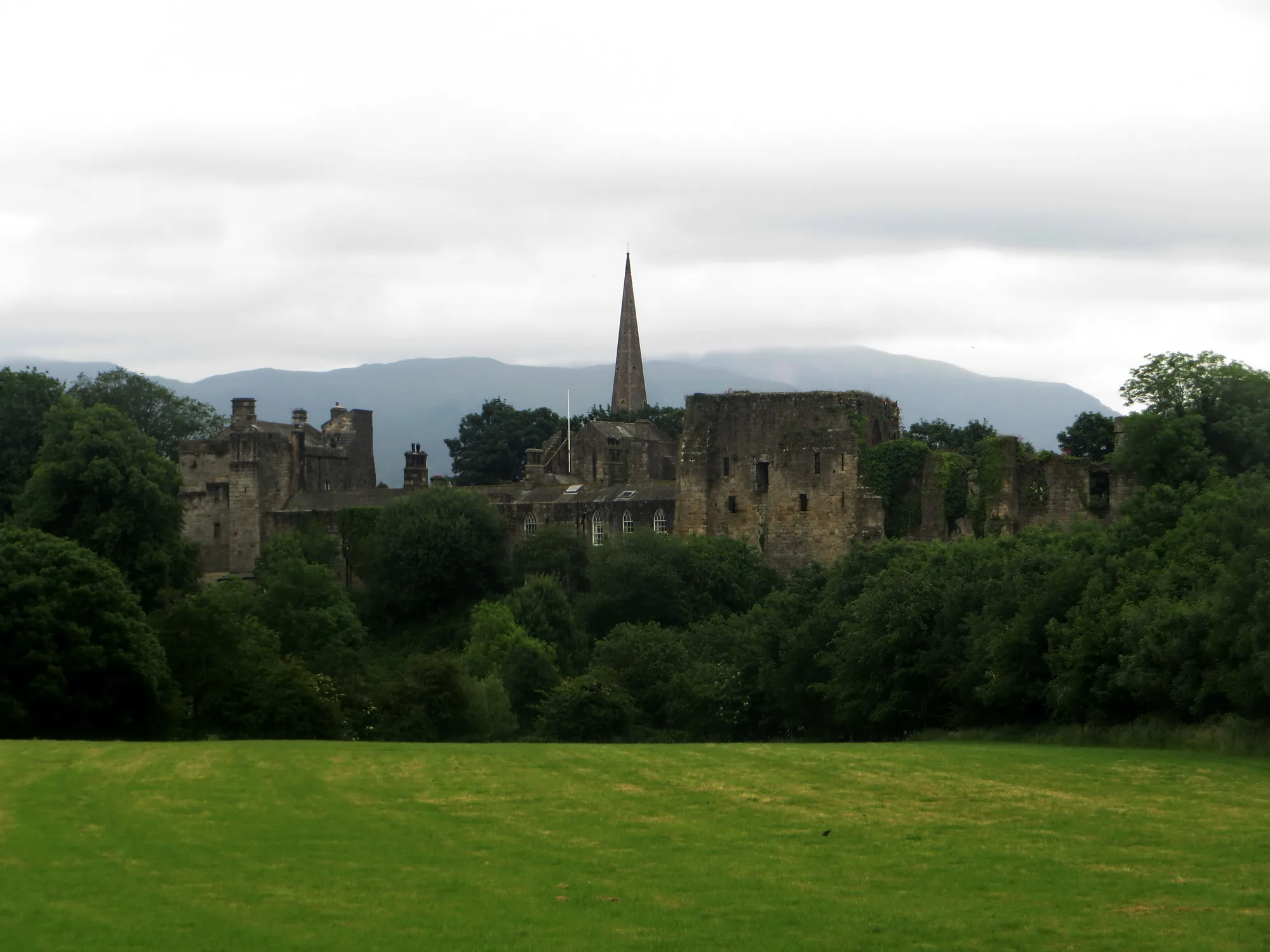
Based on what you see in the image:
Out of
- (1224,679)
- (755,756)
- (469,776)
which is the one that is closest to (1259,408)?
(1224,679)

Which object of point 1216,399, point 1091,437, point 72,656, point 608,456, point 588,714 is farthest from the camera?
point 608,456

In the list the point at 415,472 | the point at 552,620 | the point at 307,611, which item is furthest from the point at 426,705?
the point at 415,472

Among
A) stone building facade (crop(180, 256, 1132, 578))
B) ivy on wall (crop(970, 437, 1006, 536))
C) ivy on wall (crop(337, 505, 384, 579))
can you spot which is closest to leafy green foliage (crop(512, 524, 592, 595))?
stone building facade (crop(180, 256, 1132, 578))

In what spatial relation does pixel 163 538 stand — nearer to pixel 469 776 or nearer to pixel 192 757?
pixel 192 757

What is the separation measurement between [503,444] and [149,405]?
2106 centimetres

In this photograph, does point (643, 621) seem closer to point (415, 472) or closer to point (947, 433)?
point (415, 472)

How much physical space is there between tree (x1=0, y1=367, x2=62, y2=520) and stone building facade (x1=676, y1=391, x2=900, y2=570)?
2618 cm

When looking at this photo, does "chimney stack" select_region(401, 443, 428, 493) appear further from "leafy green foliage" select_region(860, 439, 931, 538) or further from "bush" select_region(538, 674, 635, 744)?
"bush" select_region(538, 674, 635, 744)

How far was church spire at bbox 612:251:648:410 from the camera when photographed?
131 meters

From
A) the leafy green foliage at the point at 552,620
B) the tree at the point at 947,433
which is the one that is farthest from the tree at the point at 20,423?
the tree at the point at 947,433

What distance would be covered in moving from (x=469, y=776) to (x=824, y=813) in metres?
6.79

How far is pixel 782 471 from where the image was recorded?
2968 inches

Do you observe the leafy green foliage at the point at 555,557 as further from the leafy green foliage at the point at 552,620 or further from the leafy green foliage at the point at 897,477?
the leafy green foliage at the point at 897,477

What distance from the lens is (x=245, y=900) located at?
19.1 meters
